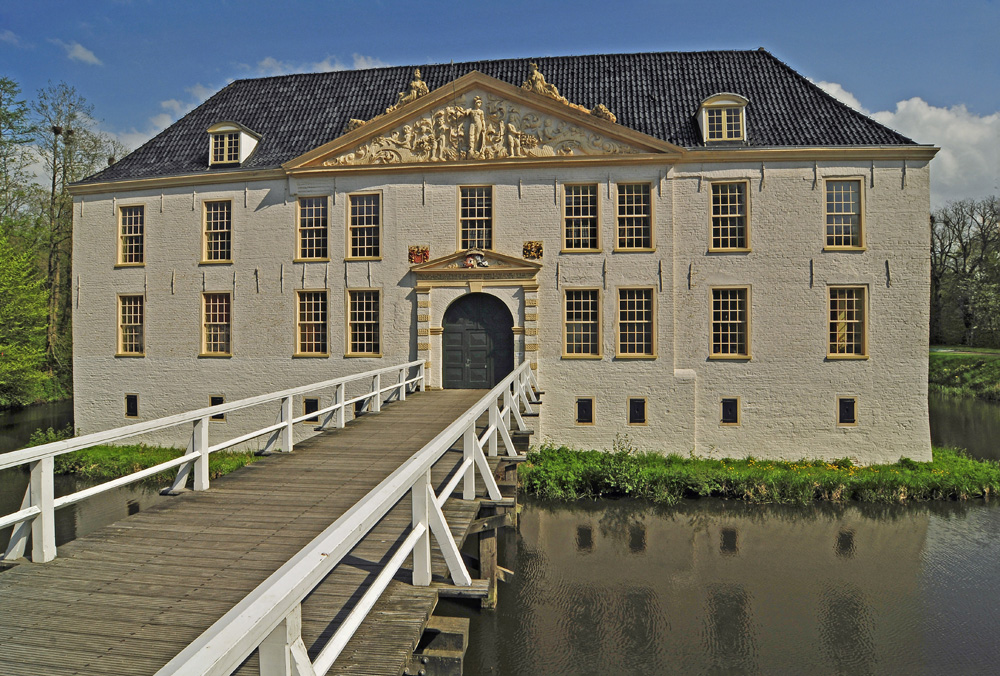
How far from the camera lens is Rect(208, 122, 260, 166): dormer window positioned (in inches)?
712

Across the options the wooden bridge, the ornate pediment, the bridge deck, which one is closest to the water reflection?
the wooden bridge

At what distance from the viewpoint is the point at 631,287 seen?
1639 centimetres

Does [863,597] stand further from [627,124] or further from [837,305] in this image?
[627,124]

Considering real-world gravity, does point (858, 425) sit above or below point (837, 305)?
below

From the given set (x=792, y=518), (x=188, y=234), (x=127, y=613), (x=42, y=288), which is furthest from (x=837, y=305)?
(x=42, y=288)

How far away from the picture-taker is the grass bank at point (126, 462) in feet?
53.8

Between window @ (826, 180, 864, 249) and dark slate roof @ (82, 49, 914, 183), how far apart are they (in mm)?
1180

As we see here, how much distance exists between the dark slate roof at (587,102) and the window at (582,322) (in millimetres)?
5041

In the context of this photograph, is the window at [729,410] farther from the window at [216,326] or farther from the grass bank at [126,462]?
the window at [216,326]

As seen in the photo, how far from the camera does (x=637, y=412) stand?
16.1 meters

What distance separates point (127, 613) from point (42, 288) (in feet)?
106

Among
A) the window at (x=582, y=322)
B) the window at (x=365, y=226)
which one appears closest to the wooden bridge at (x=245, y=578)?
the window at (x=582, y=322)

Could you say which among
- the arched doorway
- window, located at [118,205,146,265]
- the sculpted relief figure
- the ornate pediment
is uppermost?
the sculpted relief figure

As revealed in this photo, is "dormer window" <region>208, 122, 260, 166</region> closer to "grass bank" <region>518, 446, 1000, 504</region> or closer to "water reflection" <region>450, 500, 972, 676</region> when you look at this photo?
"grass bank" <region>518, 446, 1000, 504</region>
